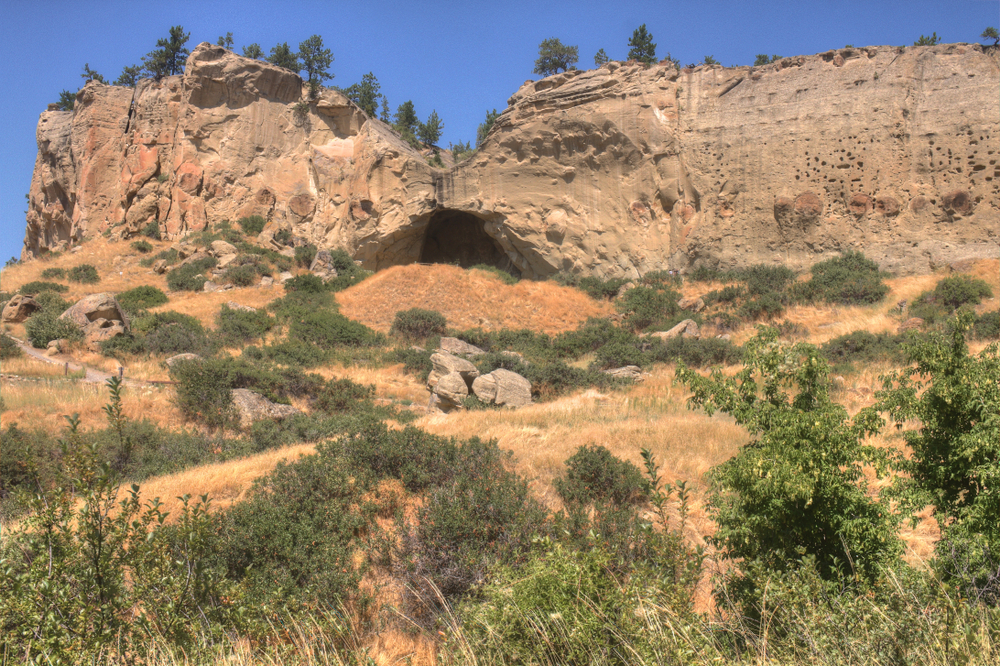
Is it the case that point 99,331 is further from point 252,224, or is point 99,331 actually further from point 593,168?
point 593,168

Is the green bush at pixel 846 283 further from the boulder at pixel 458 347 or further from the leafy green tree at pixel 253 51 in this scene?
the leafy green tree at pixel 253 51

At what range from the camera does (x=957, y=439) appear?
482cm

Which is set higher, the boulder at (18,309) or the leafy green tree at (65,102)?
the leafy green tree at (65,102)

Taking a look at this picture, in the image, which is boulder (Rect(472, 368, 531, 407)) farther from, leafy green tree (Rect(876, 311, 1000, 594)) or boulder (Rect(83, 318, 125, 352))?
boulder (Rect(83, 318, 125, 352))

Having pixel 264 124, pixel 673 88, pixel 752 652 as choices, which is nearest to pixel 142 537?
pixel 752 652

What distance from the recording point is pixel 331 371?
17.9 m

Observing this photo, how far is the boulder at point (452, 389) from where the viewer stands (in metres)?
14.7

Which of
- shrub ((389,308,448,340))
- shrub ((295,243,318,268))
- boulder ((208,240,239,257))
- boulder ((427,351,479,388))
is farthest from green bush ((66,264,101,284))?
boulder ((427,351,479,388))

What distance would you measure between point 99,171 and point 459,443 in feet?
100

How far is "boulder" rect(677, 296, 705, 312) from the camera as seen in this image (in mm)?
22688

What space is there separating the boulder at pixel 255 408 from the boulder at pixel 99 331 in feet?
22.1

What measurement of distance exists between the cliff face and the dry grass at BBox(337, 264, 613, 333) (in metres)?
2.89

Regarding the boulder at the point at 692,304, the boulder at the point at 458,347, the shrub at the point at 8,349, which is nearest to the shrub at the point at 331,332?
the boulder at the point at 458,347

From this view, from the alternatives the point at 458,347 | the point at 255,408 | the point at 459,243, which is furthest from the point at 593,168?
the point at 255,408
